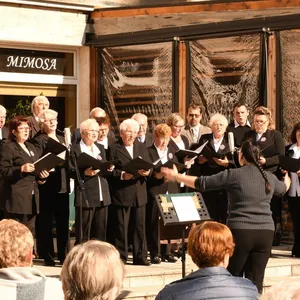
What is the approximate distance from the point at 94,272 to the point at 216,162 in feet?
27.3

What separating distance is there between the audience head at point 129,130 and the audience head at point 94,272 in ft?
24.7

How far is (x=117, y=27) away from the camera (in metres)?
17.0

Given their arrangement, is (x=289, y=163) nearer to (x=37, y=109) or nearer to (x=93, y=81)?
(x=37, y=109)

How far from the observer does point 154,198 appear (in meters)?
12.5

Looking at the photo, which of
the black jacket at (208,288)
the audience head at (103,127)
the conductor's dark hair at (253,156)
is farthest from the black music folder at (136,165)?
the black jacket at (208,288)

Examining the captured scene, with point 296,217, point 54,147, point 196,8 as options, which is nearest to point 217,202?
point 296,217

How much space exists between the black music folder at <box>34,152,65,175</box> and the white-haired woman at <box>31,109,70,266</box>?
0.41m

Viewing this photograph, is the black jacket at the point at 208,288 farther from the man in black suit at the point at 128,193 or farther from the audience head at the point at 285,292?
the man in black suit at the point at 128,193

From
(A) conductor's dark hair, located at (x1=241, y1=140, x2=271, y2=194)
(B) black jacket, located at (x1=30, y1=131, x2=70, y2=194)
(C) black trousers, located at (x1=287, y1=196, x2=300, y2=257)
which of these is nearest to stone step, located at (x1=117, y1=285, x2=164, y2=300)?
(B) black jacket, located at (x1=30, y1=131, x2=70, y2=194)

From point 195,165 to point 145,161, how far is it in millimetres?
1456

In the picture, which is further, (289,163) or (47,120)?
(289,163)

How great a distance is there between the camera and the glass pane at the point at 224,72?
1532 cm

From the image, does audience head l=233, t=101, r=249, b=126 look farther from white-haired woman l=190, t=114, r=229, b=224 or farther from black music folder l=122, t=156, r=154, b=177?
black music folder l=122, t=156, r=154, b=177

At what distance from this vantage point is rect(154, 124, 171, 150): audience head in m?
12.4
